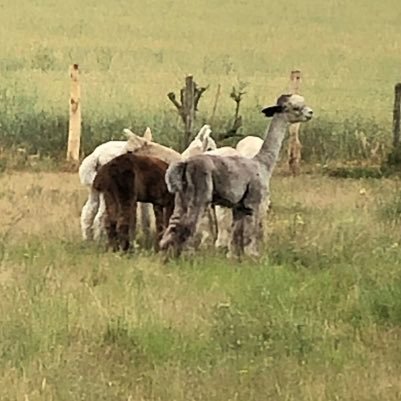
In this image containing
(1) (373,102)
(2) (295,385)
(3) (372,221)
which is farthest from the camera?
(1) (373,102)

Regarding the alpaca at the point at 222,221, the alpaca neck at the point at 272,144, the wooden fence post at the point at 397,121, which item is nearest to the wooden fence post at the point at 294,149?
the wooden fence post at the point at 397,121

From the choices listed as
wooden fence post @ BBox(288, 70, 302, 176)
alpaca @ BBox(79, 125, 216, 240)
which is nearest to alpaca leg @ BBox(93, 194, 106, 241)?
alpaca @ BBox(79, 125, 216, 240)

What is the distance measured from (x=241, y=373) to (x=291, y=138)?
533 inches

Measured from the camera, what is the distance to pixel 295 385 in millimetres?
7098

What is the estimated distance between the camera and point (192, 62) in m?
31.7

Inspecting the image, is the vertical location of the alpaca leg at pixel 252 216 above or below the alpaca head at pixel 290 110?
below

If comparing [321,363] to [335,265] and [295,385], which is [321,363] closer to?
[295,385]

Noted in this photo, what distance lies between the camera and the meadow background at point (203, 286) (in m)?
7.22

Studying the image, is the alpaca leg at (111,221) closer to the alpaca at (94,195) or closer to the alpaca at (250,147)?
the alpaca at (94,195)

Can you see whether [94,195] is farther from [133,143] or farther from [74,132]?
[74,132]

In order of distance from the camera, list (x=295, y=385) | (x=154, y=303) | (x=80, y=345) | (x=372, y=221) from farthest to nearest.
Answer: (x=372, y=221) → (x=154, y=303) → (x=80, y=345) → (x=295, y=385)

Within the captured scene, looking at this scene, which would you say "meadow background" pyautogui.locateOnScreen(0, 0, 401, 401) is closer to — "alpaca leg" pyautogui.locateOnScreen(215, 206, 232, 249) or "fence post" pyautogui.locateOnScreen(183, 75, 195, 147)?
"alpaca leg" pyautogui.locateOnScreen(215, 206, 232, 249)

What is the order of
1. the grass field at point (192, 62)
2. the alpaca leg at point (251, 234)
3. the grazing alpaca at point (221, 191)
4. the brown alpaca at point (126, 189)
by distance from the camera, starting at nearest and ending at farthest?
the grazing alpaca at point (221, 191), the alpaca leg at point (251, 234), the brown alpaca at point (126, 189), the grass field at point (192, 62)

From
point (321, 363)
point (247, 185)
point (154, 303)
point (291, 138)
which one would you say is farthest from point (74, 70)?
point (321, 363)
